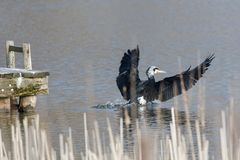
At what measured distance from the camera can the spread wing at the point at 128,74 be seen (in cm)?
1328

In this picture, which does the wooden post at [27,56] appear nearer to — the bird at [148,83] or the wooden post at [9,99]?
the wooden post at [9,99]

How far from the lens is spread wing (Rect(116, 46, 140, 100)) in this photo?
1328 centimetres

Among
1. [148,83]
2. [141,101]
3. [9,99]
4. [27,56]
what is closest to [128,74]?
[148,83]

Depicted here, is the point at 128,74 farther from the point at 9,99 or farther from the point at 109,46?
the point at 109,46

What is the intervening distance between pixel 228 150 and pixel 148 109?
7267 mm

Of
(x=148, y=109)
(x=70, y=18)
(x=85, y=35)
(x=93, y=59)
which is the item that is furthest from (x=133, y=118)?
(x=70, y=18)

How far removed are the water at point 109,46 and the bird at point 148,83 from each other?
0.25 m

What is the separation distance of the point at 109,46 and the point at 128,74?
26.0ft

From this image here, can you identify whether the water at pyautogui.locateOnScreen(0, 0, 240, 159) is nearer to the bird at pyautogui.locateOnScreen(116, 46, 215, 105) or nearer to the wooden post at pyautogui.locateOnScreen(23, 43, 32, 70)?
the bird at pyautogui.locateOnScreen(116, 46, 215, 105)

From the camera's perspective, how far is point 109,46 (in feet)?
69.9

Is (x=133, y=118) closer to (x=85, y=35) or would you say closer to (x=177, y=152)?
(x=177, y=152)

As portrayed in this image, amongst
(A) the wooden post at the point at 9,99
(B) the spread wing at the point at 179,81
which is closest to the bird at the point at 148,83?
(B) the spread wing at the point at 179,81

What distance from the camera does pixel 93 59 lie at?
62.2ft

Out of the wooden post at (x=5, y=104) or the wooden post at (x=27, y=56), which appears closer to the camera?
the wooden post at (x=5, y=104)
